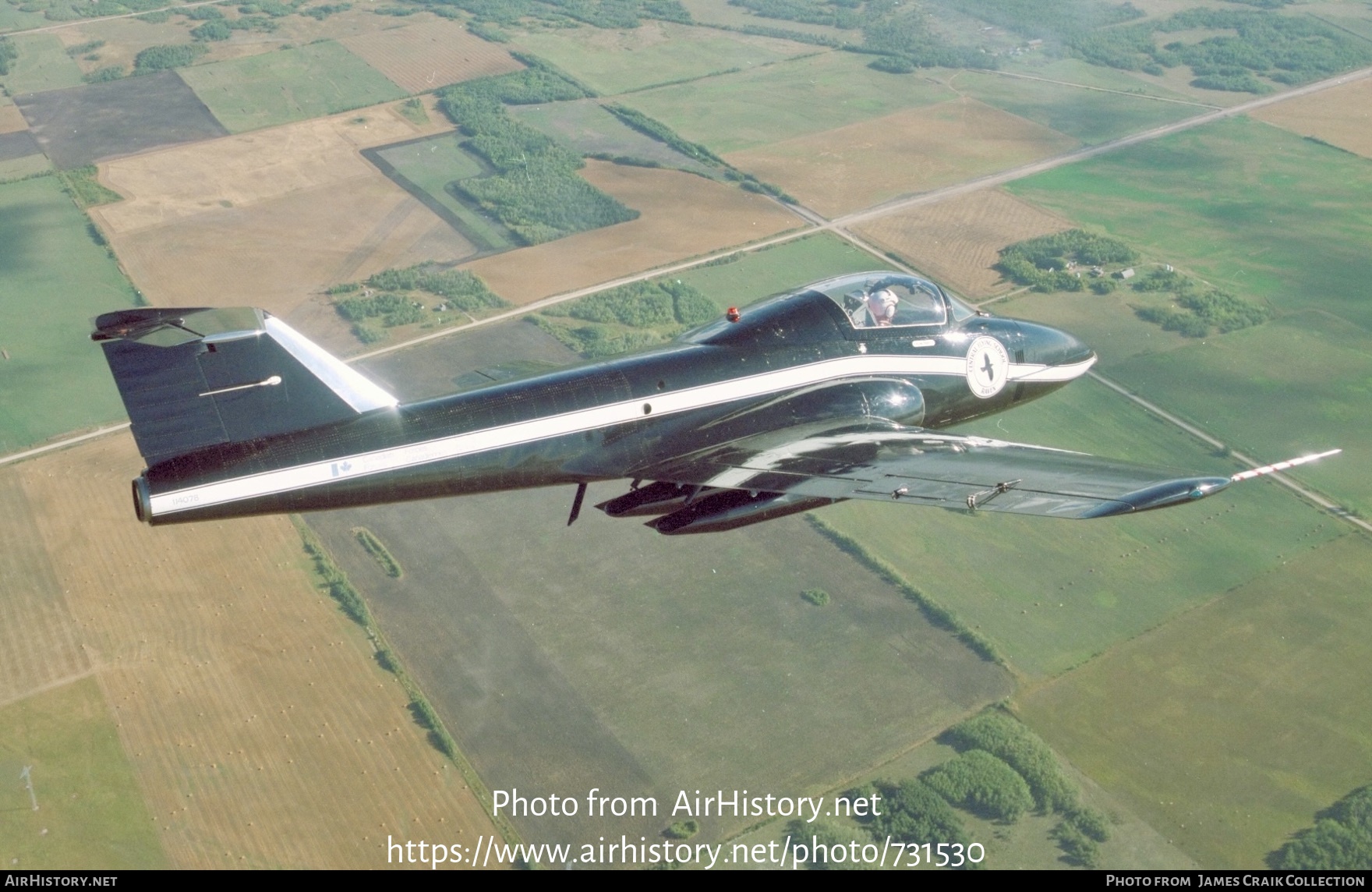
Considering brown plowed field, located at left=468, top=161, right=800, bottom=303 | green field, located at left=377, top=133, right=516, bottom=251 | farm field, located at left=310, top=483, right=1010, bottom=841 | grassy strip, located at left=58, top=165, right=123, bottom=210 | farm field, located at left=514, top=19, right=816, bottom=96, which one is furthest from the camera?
farm field, located at left=514, top=19, right=816, bottom=96

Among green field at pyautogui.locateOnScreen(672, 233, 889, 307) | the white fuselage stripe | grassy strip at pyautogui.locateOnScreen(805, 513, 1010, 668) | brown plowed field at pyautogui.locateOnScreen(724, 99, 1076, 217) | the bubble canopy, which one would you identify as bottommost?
grassy strip at pyautogui.locateOnScreen(805, 513, 1010, 668)

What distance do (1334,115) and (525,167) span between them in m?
63.3

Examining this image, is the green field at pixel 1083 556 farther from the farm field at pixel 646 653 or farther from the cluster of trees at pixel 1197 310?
the cluster of trees at pixel 1197 310

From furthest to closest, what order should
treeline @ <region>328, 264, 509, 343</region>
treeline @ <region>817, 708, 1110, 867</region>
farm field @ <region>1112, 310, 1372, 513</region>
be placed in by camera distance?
treeline @ <region>328, 264, 509, 343</region> < farm field @ <region>1112, 310, 1372, 513</region> < treeline @ <region>817, 708, 1110, 867</region>

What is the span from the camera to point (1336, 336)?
64438mm

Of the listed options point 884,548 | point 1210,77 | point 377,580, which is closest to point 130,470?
point 377,580

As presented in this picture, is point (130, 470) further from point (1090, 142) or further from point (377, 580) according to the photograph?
point (1090, 142)

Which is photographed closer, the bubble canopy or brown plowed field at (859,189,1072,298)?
the bubble canopy

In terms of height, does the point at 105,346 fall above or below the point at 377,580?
above

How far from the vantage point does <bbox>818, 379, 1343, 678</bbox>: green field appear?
4444 cm

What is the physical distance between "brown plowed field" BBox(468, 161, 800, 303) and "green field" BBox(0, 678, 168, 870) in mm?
34596

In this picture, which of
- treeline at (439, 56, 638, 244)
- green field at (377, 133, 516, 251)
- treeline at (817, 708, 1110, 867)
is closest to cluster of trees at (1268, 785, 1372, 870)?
treeline at (817, 708, 1110, 867)

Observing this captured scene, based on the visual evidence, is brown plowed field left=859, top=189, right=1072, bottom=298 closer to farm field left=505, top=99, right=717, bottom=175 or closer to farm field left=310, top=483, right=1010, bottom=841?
farm field left=505, top=99, right=717, bottom=175

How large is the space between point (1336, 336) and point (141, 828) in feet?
200
